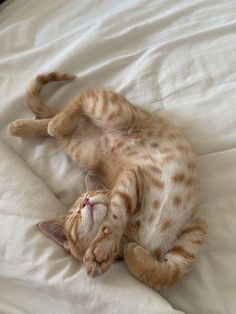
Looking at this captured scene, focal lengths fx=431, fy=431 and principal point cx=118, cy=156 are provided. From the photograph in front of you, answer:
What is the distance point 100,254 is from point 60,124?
475 millimetres

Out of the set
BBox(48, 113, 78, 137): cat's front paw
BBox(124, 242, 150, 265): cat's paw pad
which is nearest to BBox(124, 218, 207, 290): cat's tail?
BBox(124, 242, 150, 265): cat's paw pad

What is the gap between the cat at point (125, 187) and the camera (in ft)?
3.72

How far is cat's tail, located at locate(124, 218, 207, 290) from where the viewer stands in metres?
1.10

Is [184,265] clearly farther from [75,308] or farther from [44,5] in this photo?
[44,5]

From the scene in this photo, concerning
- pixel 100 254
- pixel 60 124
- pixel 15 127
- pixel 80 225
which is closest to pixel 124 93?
pixel 60 124

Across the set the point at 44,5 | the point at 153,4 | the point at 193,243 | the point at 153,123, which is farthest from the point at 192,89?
the point at 44,5

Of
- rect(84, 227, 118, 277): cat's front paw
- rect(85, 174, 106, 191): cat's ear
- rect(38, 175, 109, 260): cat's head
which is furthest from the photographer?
rect(85, 174, 106, 191): cat's ear

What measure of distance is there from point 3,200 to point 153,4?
0.95 meters

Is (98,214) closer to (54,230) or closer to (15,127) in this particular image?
(54,230)

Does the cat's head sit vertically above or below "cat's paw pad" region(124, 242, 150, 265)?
above

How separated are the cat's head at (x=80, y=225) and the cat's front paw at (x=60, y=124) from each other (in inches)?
10.2

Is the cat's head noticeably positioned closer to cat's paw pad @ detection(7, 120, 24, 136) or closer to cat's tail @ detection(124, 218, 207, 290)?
cat's tail @ detection(124, 218, 207, 290)

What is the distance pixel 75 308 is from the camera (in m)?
1.06

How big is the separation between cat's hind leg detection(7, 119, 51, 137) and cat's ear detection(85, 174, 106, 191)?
0.76 feet
